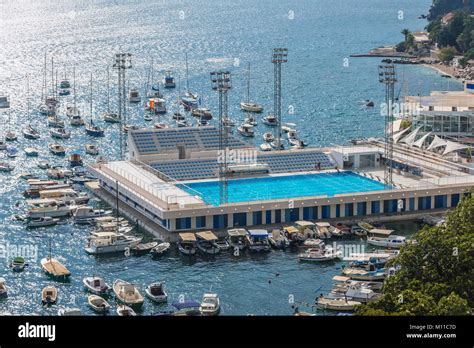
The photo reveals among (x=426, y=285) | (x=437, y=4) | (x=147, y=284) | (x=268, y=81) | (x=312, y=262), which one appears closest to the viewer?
(x=426, y=285)

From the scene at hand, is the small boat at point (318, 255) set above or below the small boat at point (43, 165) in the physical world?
below

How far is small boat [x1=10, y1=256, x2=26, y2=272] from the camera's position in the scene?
36.4 metres

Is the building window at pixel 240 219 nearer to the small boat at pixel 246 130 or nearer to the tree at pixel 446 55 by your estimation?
the small boat at pixel 246 130

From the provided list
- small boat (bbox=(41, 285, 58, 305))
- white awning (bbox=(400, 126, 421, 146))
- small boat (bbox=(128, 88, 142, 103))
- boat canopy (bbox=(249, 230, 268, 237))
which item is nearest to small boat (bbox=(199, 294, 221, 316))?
small boat (bbox=(41, 285, 58, 305))

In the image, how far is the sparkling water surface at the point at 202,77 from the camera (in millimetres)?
35250

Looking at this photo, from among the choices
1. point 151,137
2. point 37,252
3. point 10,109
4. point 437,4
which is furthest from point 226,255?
point 437,4

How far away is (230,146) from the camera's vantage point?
50.1m

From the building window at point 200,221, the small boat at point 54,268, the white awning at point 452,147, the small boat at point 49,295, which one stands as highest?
the white awning at point 452,147

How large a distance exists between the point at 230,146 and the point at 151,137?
382 cm

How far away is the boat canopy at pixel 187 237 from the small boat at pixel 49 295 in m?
6.95

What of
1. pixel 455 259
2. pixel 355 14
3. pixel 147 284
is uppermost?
pixel 355 14

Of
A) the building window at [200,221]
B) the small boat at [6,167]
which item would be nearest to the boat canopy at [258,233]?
the building window at [200,221]

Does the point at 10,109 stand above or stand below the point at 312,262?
above

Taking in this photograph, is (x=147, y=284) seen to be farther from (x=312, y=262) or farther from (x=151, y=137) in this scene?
(x=151, y=137)
